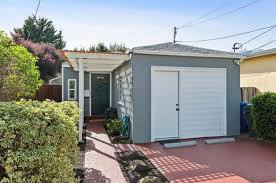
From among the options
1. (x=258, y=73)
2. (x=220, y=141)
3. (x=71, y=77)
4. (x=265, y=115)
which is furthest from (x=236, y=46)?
(x=220, y=141)

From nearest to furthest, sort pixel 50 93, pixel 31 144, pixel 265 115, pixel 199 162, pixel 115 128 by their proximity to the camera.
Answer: pixel 31 144 < pixel 199 162 < pixel 265 115 < pixel 115 128 < pixel 50 93

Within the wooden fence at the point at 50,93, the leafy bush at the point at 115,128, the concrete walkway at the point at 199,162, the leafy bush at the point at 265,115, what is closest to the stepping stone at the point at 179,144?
the concrete walkway at the point at 199,162

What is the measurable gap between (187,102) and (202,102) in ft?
2.13

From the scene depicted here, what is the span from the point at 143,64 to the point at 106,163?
3901mm

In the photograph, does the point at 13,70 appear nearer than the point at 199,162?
No

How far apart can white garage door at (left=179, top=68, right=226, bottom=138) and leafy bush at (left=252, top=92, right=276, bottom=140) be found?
46.5 inches

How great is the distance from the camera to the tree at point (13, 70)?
7336mm

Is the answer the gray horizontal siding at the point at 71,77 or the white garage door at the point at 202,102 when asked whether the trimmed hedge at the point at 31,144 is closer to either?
the white garage door at the point at 202,102

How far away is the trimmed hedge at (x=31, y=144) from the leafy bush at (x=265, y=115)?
8007 mm

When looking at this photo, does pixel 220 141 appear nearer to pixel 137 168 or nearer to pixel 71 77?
pixel 137 168

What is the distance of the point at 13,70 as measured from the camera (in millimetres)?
7621

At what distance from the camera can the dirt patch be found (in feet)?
19.0

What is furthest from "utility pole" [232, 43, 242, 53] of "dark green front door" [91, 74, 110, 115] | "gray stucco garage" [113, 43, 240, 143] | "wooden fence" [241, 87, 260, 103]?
"gray stucco garage" [113, 43, 240, 143]

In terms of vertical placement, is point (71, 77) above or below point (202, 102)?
above
